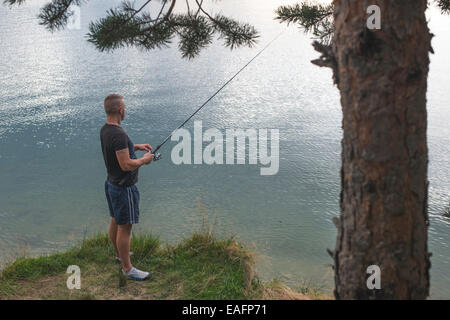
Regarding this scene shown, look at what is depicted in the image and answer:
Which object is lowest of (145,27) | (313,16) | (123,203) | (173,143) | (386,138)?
(123,203)

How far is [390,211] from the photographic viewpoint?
61.7 inches

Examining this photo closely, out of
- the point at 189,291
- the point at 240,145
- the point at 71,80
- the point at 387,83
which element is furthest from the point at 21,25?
the point at 387,83

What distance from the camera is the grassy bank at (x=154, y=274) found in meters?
2.44

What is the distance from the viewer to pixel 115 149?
230cm

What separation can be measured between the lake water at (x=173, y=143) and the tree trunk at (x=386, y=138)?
1249 millimetres

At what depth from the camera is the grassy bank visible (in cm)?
244

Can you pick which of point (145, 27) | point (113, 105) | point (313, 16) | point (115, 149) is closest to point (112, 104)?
point (113, 105)

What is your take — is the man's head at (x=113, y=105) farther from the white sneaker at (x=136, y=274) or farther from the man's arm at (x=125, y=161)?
the white sneaker at (x=136, y=274)

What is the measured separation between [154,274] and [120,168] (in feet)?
2.22

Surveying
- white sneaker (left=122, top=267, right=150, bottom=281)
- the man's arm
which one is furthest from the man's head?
white sneaker (left=122, top=267, right=150, bottom=281)

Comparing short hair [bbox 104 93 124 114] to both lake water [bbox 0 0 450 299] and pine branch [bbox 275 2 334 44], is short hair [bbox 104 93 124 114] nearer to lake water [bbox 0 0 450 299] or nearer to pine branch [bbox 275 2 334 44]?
lake water [bbox 0 0 450 299]

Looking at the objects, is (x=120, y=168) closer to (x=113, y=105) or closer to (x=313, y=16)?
(x=113, y=105)

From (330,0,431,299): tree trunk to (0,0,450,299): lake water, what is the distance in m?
1.25

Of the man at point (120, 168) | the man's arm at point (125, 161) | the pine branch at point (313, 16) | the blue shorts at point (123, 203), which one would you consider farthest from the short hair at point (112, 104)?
the pine branch at point (313, 16)
